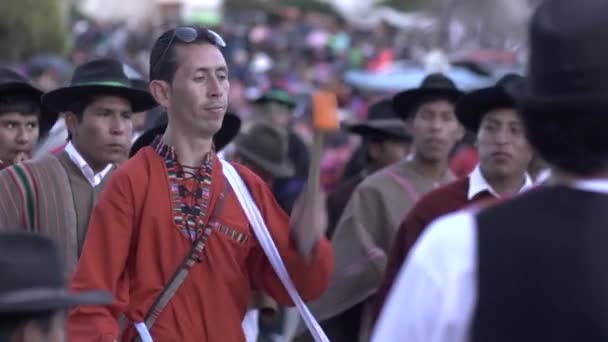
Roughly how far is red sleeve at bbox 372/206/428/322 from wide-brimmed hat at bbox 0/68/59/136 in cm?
195

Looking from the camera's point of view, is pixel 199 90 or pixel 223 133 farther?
pixel 223 133

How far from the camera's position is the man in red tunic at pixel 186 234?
4.57 meters

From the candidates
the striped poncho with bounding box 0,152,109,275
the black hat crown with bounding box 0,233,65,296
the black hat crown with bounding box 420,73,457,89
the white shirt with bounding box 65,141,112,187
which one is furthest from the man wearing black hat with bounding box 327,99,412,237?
the black hat crown with bounding box 0,233,65,296

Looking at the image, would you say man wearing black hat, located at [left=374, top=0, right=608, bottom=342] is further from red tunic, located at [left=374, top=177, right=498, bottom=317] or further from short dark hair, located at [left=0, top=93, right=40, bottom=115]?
short dark hair, located at [left=0, top=93, right=40, bottom=115]

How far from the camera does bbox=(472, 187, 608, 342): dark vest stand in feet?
8.94

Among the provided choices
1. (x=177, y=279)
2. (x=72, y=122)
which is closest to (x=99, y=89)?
(x=72, y=122)

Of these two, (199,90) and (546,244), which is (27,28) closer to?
(199,90)

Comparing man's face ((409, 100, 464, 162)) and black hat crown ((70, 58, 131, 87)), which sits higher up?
black hat crown ((70, 58, 131, 87))

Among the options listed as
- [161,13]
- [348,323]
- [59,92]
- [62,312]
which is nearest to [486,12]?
[348,323]

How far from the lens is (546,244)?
2.76 meters

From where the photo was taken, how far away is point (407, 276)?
281 centimetres

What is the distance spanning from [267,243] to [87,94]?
1571mm

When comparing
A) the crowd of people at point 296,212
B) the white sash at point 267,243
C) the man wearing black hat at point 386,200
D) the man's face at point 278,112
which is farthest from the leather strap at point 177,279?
the man's face at point 278,112

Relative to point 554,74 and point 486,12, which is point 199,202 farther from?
point 486,12
